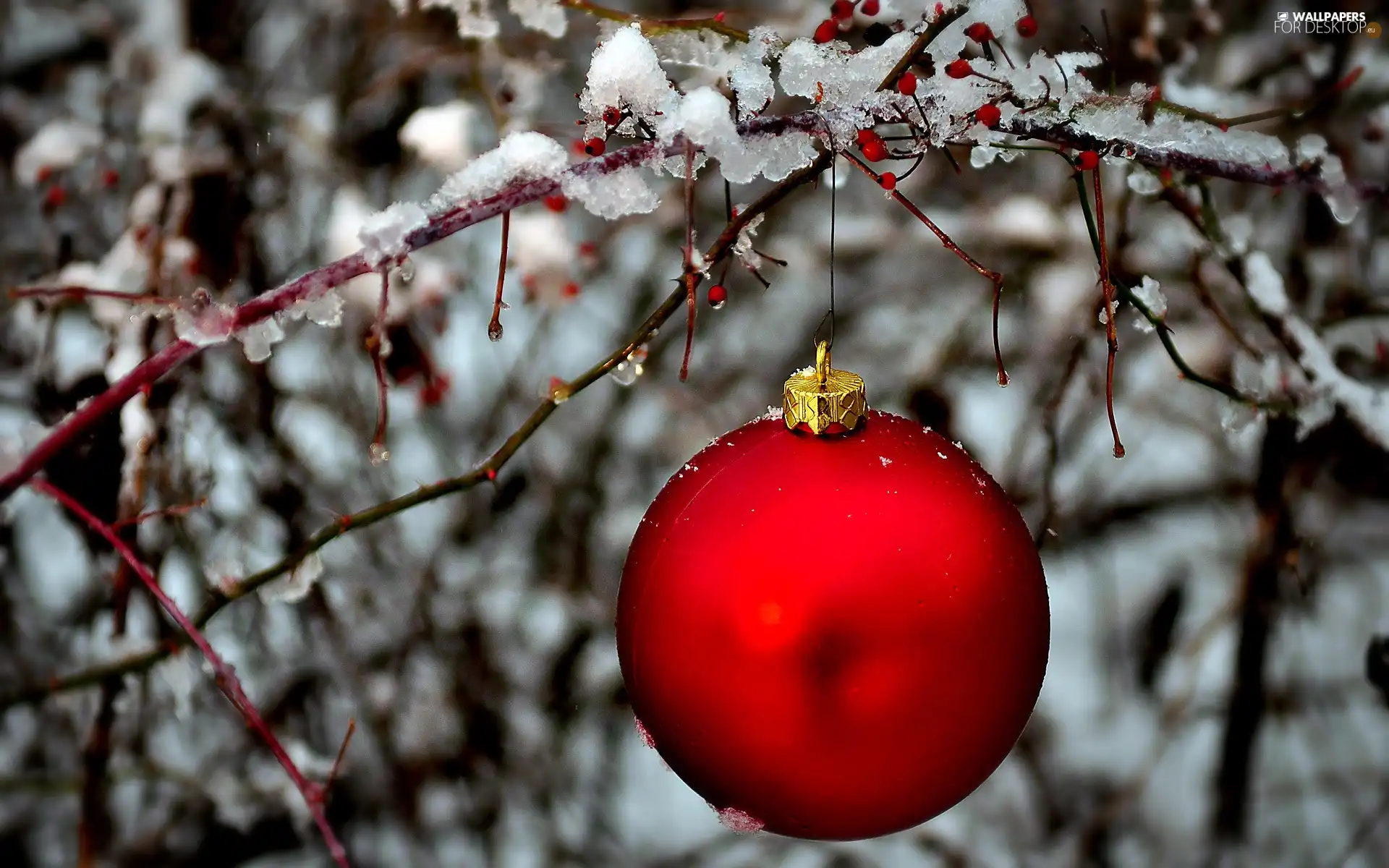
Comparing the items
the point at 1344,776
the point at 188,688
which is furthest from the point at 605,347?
the point at 1344,776

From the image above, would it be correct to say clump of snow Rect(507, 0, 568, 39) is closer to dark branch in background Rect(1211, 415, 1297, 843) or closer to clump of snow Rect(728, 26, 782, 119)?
clump of snow Rect(728, 26, 782, 119)

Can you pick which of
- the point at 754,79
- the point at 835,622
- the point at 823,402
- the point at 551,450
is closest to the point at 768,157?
the point at 754,79

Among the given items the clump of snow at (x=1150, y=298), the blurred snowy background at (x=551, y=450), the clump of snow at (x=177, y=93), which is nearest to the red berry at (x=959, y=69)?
the clump of snow at (x=1150, y=298)

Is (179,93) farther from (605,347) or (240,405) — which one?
(605,347)

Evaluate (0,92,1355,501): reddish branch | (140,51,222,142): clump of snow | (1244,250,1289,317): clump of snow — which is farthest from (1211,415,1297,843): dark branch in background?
(140,51,222,142): clump of snow

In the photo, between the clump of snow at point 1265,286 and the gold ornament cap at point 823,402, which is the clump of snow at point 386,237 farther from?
the clump of snow at point 1265,286

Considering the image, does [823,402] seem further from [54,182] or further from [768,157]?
[54,182]
